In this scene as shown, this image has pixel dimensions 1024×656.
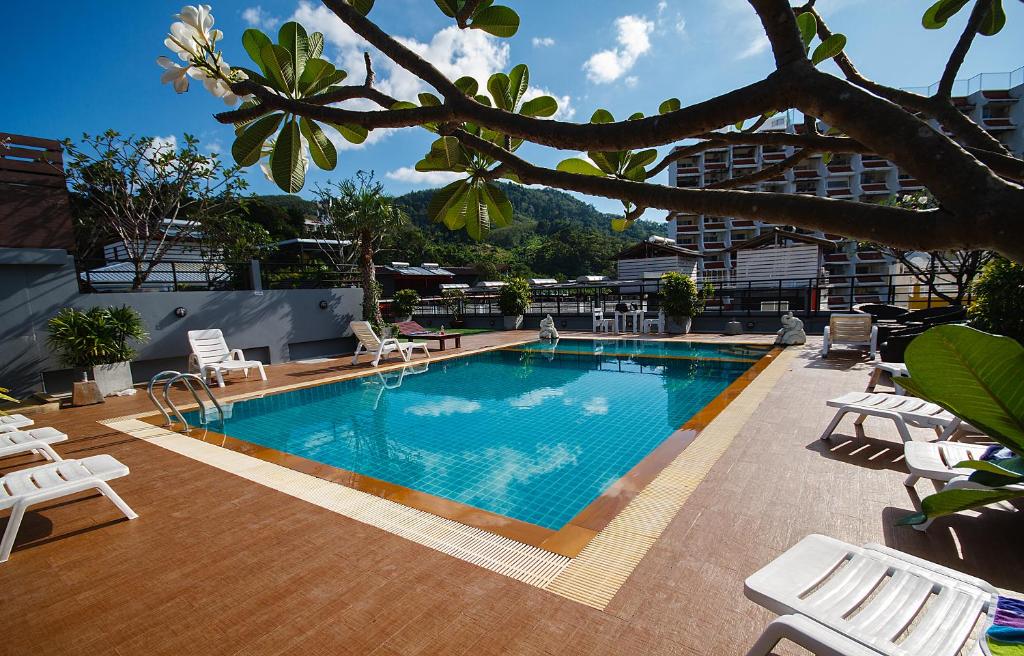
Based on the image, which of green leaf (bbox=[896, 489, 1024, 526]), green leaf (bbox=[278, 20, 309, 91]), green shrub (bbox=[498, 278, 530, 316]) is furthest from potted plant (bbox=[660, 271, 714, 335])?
green leaf (bbox=[896, 489, 1024, 526])

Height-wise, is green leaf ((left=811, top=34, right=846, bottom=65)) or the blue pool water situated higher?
green leaf ((left=811, top=34, right=846, bottom=65))

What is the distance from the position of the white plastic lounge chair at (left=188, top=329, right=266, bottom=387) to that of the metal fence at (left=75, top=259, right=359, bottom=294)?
1.38 meters

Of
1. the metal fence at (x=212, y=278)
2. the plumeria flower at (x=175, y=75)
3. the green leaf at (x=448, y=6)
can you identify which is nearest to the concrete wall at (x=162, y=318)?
the metal fence at (x=212, y=278)

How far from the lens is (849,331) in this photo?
9.23 metres

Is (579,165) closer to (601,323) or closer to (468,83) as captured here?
(468,83)

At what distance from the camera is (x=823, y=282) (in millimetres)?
13961

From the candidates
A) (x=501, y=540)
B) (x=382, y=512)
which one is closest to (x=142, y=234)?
(x=382, y=512)

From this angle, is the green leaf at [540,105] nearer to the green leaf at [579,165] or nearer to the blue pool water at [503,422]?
the green leaf at [579,165]

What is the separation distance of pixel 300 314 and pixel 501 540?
34.2ft

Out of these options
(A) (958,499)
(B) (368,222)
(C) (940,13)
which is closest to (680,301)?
(B) (368,222)

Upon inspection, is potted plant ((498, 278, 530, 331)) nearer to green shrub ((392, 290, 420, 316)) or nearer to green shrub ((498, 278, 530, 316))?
green shrub ((498, 278, 530, 316))

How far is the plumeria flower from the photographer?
5.26 ft

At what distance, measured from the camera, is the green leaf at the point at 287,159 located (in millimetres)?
1839

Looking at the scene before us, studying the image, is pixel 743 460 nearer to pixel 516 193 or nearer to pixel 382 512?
pixel 382 512
